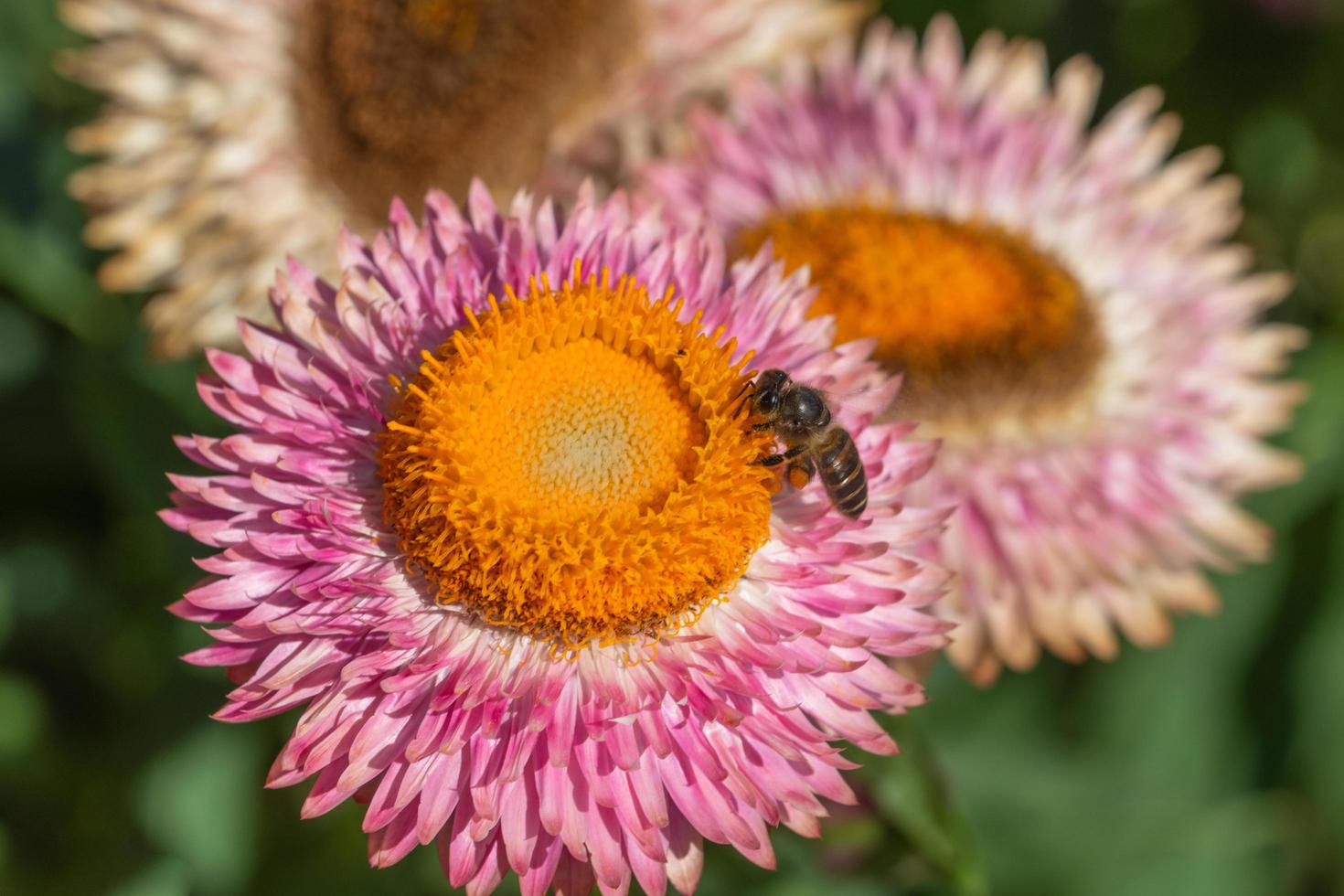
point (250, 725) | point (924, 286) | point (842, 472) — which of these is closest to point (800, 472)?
point (842, 472)

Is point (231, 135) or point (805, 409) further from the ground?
point (231, 135)

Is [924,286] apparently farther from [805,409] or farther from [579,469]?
[579,469]

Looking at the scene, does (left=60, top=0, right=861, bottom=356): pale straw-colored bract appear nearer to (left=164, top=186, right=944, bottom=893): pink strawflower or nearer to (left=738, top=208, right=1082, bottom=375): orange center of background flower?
(left=738, top=208, right=1082, bottom=375): orange center of background flower

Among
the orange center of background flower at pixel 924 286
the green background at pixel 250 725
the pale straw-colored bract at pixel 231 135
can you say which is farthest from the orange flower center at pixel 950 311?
the green background at pixel 250 725

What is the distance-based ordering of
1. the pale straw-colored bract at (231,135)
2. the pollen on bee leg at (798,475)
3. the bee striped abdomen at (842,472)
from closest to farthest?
the bee striped abdomen at (842,472), the pollen on bee leg at (798,475), the pale straw-colored bract at (231,135)

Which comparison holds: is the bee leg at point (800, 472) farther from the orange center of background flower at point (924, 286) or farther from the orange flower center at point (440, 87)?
the orange flower center at point (440, 87)

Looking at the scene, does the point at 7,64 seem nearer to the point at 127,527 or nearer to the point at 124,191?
the point at 124,191

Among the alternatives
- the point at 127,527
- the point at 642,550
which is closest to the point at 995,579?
the point at 642,550
